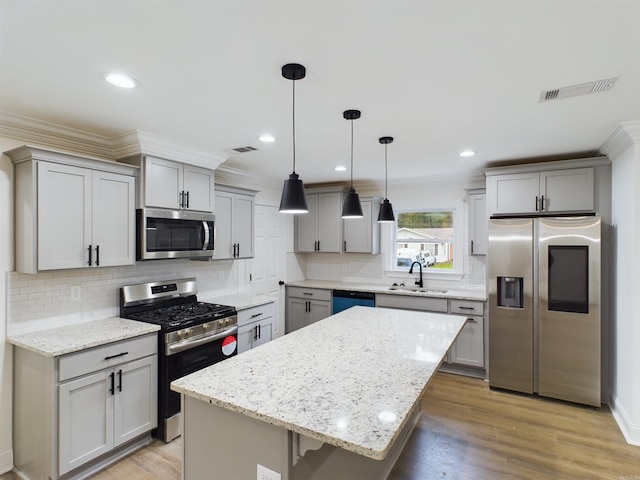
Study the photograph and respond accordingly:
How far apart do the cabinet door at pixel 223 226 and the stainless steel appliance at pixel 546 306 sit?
290cm

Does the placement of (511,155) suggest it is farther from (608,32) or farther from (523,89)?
(608,32)

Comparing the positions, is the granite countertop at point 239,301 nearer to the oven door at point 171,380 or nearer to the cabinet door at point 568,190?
the oven door at point 171,380

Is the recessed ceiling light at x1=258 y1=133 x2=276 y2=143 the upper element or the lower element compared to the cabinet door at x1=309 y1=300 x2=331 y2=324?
upper

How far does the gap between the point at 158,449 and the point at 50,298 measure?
1.43m

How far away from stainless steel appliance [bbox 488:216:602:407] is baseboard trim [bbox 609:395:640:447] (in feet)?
0.46

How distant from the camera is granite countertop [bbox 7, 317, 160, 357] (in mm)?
2188

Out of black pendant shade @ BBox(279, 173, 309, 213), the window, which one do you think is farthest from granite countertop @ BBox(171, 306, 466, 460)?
the window

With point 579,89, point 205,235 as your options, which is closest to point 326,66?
point 579,89

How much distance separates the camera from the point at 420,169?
14.0 feet

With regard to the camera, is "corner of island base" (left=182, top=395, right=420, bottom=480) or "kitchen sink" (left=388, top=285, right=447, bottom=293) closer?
"corner of island base" (left=182, top=395, right=420, bottom=480)

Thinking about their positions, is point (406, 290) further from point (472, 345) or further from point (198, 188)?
point (198, 188)

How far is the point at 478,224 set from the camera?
4.27 metres

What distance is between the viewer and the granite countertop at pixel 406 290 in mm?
4078

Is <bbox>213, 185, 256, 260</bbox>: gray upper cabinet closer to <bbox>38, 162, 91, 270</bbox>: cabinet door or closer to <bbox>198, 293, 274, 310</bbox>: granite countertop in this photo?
<bbox>198, 293, 274, 310</bbox>: granite countertop
